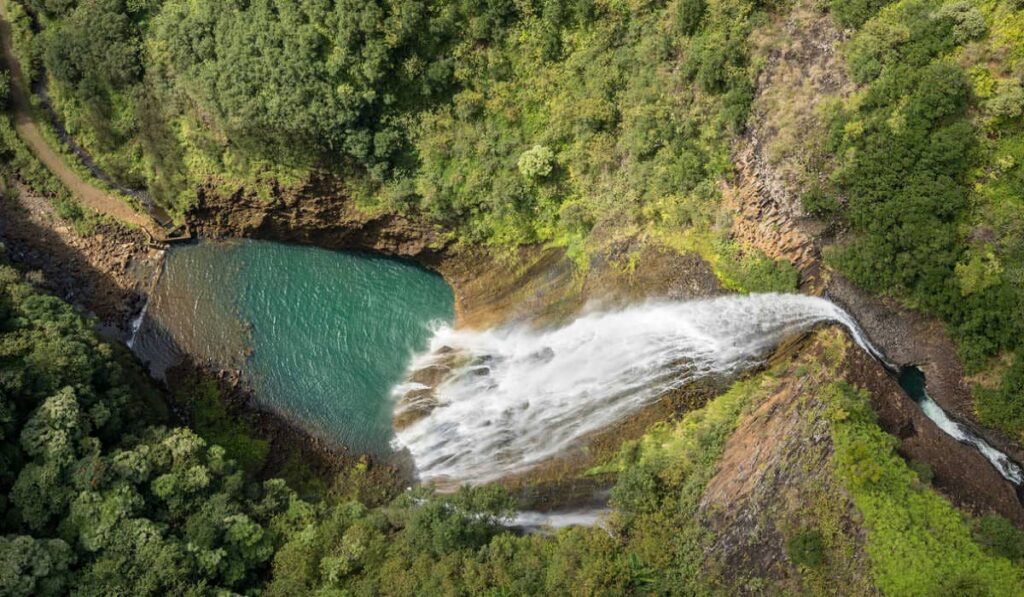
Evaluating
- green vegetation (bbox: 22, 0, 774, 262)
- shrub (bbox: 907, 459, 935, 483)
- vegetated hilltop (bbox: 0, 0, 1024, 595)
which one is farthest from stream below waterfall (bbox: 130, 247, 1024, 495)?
shrub (bbox: 907, 459, 935, 483)

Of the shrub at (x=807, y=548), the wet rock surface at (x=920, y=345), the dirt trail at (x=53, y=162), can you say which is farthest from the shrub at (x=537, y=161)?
the dirt trail at (x=53, y=162)

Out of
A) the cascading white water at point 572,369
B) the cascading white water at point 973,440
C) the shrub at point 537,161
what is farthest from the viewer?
the shrub at point 537,161

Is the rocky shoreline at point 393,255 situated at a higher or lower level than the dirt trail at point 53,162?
lower

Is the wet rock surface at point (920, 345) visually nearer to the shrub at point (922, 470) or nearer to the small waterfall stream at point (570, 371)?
the small waterfall stream at point (570, 371)

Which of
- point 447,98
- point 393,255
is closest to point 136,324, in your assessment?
point 393,255

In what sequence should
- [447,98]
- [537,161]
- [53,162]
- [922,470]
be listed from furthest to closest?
1. [53,162]
2. [447,98]
3. [537,161]
4. [922,470]

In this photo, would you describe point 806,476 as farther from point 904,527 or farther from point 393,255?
point 393,255
